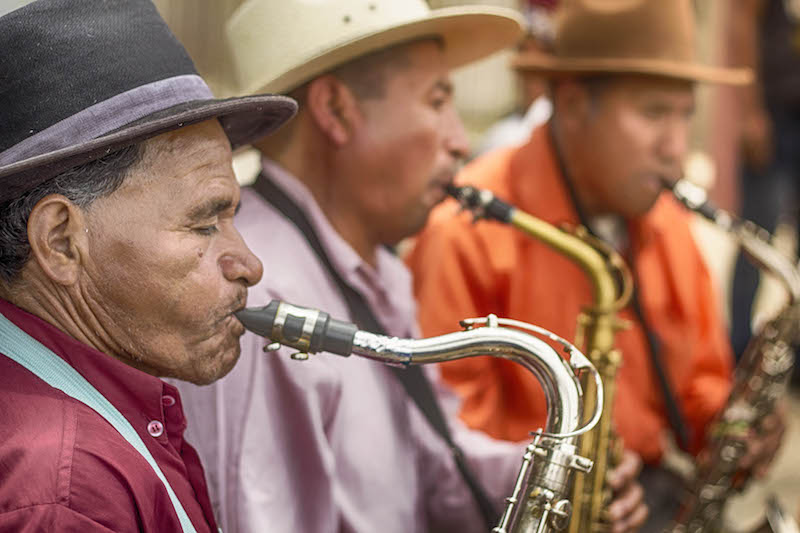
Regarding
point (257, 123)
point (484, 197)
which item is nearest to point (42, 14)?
point (257, 123)

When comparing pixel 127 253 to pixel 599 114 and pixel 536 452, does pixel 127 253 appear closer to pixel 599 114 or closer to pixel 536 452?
pixel 536 452

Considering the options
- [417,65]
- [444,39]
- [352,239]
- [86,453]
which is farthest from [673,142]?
[86,453]

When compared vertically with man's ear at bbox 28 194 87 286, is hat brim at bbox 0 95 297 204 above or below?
above

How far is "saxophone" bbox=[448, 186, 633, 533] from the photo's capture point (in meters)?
2.24

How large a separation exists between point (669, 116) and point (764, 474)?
1.19m

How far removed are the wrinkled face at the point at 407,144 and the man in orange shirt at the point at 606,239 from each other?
0.57m

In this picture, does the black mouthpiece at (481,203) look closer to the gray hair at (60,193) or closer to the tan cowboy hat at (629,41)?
the tan cowboy hat at (629,41)

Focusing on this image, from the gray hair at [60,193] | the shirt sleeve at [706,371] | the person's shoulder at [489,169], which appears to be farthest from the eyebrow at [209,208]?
the shirt sleeve at [706,371]

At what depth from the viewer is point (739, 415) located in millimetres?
Answer: 2885

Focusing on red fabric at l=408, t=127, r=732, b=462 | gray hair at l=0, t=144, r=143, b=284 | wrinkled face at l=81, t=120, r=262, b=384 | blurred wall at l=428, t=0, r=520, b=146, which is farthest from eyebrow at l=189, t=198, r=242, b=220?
blurred wall at l=428, t=0, r=520, b=146

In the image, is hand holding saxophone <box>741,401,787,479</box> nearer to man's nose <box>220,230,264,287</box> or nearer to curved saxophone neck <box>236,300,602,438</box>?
curved saxophone neck <box>236,300,602,438</box>

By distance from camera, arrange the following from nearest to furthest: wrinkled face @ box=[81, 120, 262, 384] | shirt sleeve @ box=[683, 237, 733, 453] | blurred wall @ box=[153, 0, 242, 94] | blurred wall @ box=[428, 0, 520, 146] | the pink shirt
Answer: wrinkled face @ box=[81, 120, 262, 384] → the pink shirt → shirt sleeve @ box=[683, 237, 733, 453] → blurred wall @ box=[153, 0, 242, 94] → blurred wall @ box=[428, 0, 520, 146]

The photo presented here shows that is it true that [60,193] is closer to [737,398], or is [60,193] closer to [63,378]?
[63,378]

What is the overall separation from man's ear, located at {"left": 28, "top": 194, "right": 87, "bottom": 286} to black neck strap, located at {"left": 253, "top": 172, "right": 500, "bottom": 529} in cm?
71
